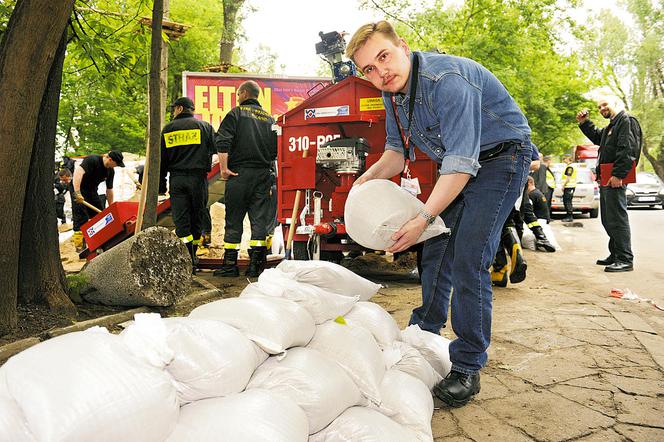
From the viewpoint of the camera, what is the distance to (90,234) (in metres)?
7.22

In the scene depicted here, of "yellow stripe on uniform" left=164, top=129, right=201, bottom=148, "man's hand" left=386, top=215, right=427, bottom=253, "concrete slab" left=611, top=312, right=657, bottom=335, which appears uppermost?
"yellow stripe on uniform" left=164, top=129, right=201, bottom=148

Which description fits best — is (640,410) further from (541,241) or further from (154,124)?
(541,241)

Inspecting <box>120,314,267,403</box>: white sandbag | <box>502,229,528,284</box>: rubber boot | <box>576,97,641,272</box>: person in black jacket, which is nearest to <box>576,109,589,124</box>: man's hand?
<box>576,97,641,272</box>: person in black jacket

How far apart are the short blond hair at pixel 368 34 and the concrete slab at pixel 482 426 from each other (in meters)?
1.65

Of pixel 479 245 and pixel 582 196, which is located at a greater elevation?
pixel 479 245

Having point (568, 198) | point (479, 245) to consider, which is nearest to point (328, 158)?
point (479, 245)

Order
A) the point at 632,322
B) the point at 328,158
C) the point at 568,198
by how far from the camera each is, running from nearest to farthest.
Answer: the point at 632,322 → the point at 328,158 → the point at 568,198

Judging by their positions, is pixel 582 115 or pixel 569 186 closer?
pixel 582 115

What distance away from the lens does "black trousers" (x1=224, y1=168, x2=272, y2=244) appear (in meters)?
6.63

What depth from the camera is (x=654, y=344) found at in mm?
3602

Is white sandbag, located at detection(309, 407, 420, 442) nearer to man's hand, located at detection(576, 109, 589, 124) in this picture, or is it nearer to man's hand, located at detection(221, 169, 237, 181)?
man's hand, located at detection(221, 169, 237, 181)

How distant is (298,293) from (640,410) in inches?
64.6

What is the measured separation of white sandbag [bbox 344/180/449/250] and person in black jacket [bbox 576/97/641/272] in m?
5.06

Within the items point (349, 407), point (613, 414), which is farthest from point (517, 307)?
point (349, 407)
